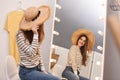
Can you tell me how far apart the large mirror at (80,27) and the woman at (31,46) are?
25cm

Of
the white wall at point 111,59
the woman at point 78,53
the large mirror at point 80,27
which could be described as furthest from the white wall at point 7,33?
the white wall at point 111,59

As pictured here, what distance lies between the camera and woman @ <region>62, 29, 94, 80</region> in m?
1.85

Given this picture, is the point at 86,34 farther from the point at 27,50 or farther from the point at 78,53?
the point at 27,50

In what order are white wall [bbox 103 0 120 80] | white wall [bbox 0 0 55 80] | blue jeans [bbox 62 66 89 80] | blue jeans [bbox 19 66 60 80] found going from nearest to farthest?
blue jeans [bbox 19 66 60 80]
blue jeans [bbox 62 66 89 80]
white wall [bbox 0 0 55 80]
white wall [bbox 103 0 120 80]

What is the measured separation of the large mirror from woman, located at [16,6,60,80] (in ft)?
0.81

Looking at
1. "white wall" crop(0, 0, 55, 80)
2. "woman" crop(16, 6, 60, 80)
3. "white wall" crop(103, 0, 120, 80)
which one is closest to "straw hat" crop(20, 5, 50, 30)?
"woman" crop(16, 6, 60, 80)

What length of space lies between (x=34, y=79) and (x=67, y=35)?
1.62 ft

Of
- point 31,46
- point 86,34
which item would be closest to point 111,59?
point 86,34

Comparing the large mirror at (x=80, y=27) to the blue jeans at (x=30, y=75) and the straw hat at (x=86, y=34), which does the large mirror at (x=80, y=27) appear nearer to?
the straw hat at (x=86, y=34)

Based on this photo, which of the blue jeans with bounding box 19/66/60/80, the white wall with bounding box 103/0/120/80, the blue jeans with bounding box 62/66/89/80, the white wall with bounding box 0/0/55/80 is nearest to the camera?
the blue jeans with bounding box 19/66/60/80

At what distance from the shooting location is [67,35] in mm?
1928

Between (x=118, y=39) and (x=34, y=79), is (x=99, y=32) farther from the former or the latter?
(x=34, y=79)

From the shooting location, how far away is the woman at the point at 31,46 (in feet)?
5.29

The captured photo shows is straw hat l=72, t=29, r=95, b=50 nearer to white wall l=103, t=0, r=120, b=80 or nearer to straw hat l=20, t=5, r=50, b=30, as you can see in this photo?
white wall l=103, t=0, r=120, b=80
